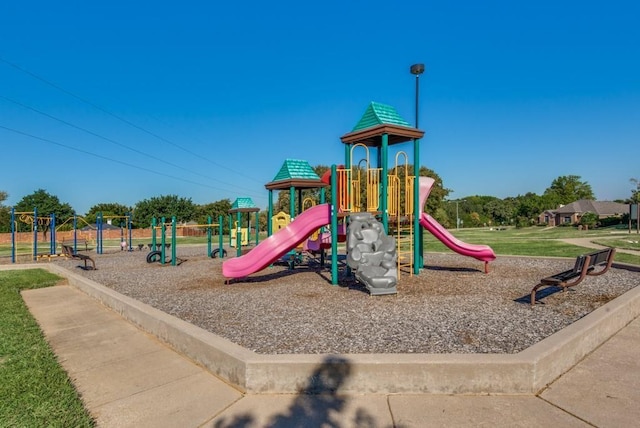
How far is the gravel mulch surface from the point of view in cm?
489

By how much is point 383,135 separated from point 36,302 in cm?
905

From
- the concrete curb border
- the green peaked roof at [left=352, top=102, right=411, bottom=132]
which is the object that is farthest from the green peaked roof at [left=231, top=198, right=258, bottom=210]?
the concrete curb border

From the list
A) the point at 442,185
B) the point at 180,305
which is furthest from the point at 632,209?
the point at 180,305

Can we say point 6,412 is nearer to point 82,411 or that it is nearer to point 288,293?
point 82,411

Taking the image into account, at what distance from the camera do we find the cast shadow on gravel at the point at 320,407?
3.12 m

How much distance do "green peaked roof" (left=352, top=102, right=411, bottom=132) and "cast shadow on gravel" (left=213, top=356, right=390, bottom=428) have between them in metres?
7.38

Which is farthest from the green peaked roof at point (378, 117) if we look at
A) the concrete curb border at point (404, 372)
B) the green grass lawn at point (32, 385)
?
the green grass lawn at point (32, 385)

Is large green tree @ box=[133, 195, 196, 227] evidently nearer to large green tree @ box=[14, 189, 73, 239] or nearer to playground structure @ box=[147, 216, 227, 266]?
large green tree @ box=[14, 189, 73, 239]

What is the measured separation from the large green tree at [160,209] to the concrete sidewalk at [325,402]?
72.7m

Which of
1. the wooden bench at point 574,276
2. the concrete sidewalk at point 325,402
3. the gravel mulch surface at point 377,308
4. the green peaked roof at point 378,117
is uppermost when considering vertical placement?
the green peaked roof at point 378,117

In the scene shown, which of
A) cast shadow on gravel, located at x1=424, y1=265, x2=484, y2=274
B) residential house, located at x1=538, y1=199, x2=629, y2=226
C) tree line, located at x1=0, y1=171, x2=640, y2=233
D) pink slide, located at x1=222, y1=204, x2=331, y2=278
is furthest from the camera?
residential house, located at x1=538, y1=199, x2=629, y2=226

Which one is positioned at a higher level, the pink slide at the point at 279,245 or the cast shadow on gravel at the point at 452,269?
the pink slide at the point at 279,245

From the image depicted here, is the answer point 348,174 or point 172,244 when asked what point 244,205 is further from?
point 348,174

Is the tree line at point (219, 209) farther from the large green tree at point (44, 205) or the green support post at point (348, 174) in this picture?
the green support post at point (348, 174)
